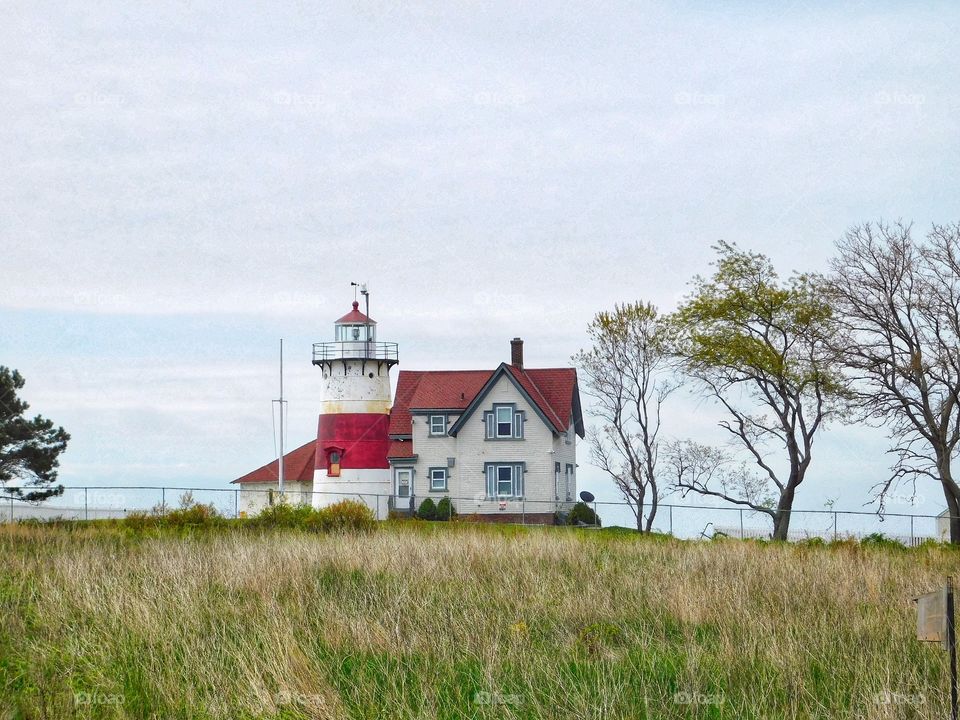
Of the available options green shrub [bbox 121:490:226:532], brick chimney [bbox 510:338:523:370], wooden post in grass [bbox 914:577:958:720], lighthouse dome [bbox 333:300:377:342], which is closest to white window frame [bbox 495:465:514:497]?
brick chimney [bbox 510:338:523:370]

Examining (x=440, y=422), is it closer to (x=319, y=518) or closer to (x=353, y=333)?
(x=353, y=333)

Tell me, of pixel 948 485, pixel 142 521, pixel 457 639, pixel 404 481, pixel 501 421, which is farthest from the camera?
pixel 404 481

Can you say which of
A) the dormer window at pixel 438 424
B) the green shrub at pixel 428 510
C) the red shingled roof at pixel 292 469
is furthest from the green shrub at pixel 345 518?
the red shingled roof at pixel 292 469

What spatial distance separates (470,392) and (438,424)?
2.10 metres

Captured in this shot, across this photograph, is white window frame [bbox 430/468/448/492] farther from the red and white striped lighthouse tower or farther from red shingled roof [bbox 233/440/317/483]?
red shingled roof [bbox 233/440/317/483]

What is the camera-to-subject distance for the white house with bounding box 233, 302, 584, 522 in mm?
47469

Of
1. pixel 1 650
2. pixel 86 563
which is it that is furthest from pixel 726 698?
pixel 86 563

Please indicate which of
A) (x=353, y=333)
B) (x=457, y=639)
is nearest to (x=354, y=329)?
(x=353, y=333)

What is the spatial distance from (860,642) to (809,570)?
536 centimetres

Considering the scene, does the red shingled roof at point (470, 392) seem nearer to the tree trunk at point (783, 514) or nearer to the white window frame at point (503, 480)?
the white window frame at point (503, 480)

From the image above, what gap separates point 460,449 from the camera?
158 ft

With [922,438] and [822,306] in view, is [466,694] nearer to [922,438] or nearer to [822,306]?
[922,438]

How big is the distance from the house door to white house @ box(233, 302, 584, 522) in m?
0.05

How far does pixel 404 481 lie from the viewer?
48.8m
